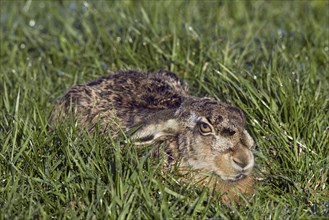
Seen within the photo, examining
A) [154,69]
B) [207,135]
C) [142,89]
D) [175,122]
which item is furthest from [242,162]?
[154,69]

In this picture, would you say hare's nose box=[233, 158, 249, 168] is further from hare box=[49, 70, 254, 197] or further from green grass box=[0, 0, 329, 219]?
green grass box=[0, 0, 329, 219]

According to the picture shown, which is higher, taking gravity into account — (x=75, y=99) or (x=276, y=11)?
(x=75, y=99)

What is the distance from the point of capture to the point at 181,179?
5.16 m

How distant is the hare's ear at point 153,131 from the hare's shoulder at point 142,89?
0.53 meters

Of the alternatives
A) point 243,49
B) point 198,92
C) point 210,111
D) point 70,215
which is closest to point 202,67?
point 198,92

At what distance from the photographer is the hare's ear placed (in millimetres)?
5332

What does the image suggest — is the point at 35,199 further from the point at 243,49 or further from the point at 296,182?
the point at 243,49

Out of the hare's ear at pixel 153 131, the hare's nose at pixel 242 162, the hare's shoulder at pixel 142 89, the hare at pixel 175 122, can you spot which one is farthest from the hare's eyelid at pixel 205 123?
the hare's shoulder at pixel 142 89

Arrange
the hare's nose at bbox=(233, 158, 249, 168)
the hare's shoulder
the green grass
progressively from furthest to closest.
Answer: the hare's shoulder
the hare's nose at bbox=(233, 158, 249, 168)
the green grass

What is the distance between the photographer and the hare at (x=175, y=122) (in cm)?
510

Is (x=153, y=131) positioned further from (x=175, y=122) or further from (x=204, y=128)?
(x=204, y=128)

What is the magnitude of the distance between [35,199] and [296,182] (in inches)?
70.0

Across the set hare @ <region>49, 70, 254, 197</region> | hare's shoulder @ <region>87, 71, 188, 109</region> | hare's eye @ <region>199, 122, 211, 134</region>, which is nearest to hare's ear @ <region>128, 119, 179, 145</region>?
hare @ <region>49, 70, 254, 197</region>

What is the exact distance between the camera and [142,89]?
20.4 ft
